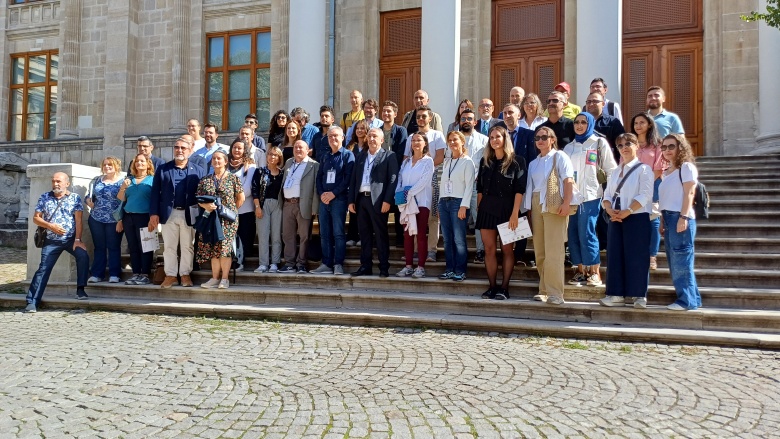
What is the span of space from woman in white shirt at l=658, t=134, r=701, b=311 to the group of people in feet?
0.04

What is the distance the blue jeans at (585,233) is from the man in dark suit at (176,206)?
467 centimetres

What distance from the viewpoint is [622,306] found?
600cm

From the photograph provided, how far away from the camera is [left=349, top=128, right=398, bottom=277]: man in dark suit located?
7398 millimetres

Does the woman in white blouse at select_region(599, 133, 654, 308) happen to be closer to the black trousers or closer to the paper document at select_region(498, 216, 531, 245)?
the paper document at select_region(498, 216, 531, 245)

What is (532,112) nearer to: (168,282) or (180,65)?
(168,282)

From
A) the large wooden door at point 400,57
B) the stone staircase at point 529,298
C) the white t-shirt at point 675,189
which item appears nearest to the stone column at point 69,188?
the stone staircase at point 529,298

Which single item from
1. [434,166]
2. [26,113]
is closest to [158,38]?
[26,113]

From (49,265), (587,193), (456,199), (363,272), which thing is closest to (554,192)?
(587,193)

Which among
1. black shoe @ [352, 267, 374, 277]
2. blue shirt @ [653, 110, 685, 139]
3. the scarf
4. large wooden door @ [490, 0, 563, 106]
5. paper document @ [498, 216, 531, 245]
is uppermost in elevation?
large wooden door @ [490, 0, 563, 106]

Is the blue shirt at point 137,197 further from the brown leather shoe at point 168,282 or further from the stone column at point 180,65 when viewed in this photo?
the stone column at point 180,65

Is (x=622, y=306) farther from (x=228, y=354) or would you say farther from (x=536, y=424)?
(x=228, y=354)

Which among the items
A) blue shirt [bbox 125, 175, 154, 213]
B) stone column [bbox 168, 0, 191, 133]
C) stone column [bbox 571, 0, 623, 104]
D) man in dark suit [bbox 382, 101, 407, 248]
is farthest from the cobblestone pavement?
stone column [bbox 168, 0, 191, 133]

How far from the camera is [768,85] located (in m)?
11.9

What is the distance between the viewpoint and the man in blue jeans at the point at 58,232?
7711 millimetres
